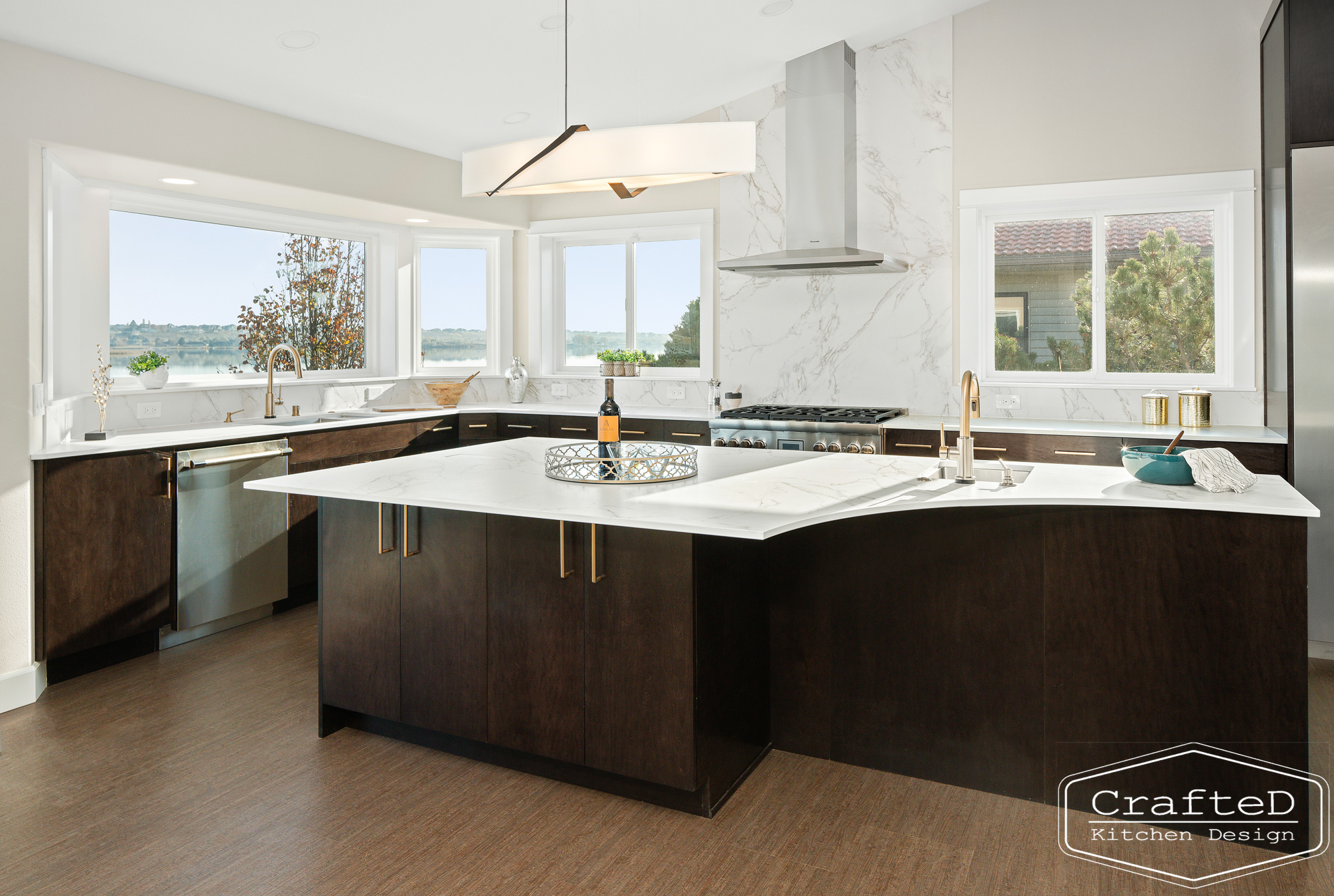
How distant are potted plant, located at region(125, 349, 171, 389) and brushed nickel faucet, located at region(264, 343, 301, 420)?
1.67ft

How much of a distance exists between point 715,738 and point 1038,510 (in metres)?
1.12

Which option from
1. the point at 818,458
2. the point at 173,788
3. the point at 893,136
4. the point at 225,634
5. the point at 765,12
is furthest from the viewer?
the point at 893,136

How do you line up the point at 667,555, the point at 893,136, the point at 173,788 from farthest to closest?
1. the point at 893,136
2. the point at 173,788
3. the point at 667,555

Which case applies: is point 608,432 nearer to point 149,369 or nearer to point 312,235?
point 149,369

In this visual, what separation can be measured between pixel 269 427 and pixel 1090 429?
4166mm

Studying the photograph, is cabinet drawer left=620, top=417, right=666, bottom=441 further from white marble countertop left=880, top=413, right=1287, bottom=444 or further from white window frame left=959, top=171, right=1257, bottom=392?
white window frame left=959, top=171, right=1257, bottom=392

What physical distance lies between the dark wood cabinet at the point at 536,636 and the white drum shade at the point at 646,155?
39.0 inches

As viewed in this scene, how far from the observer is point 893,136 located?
5.12 metres

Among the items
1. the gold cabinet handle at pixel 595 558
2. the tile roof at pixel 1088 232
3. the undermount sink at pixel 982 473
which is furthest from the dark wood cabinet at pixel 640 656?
the tile roof at pixel 1088 232

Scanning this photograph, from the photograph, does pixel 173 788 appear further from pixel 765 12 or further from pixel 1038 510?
pixel 765 12

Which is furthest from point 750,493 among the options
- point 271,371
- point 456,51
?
point 271,371

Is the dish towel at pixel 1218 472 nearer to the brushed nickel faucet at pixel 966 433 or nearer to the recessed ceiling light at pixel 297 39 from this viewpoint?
the brushed nickel faucet at pixel 966 433

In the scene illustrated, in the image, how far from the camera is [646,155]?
238 cm

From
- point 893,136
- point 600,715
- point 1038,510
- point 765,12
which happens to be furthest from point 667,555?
point 893,136
